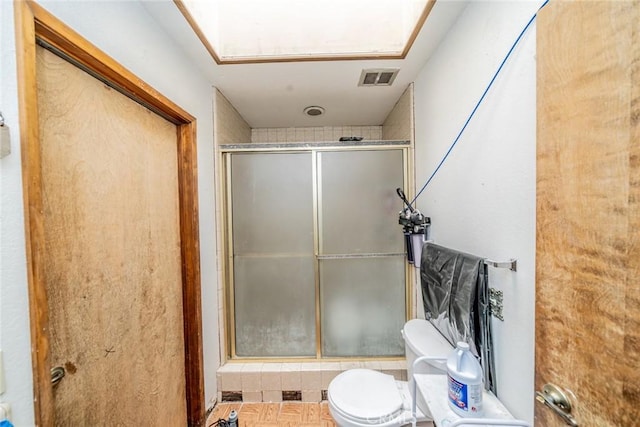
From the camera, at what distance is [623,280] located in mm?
474

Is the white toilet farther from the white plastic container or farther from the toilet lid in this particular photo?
the white plastic container

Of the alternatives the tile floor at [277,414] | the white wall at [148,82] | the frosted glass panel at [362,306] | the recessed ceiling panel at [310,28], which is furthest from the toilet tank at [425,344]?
the recessed ceiling panel at [310,28]

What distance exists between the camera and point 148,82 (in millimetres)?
1077

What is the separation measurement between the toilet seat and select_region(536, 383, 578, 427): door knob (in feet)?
2.35

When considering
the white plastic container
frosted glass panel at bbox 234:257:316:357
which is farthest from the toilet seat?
frosted glass panel at bbox 234:257:316:357

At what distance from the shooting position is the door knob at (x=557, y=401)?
0.58m

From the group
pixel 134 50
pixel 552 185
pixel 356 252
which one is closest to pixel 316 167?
pixel 356 252

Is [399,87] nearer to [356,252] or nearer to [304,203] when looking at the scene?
[304,203]

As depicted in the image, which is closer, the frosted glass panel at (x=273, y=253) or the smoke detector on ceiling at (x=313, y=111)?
the frosted glass panel at (x=273, y=253)

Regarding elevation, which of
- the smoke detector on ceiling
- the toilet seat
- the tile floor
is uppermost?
the smoke detector on ceiling

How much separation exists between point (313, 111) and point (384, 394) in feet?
6.69

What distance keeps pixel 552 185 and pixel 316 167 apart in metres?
1.39

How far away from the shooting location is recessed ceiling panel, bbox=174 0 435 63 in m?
1.37

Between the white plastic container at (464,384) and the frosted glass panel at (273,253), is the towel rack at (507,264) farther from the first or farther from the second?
the frosted glass panel at (273,253)
